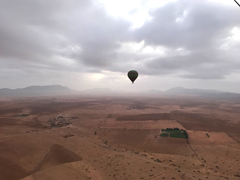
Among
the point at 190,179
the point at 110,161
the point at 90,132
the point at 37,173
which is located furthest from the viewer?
the point at 90,132

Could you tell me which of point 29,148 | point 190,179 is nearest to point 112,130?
point 29,148

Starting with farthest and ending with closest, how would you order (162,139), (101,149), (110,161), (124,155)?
1. (162,139)
2. (101,149)
3. (124,155)
4. (110,161)

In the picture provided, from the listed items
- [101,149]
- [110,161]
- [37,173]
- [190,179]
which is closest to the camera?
[190,179]

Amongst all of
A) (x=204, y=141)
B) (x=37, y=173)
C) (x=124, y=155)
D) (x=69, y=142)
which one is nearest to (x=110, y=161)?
(x=124, y=155)

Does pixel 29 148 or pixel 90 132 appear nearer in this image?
pixel 29 148

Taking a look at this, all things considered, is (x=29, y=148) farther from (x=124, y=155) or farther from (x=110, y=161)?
(x=124, y=155)

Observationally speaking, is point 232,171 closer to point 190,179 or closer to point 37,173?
point 190,179

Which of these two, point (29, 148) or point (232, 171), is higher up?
point (29, 148)

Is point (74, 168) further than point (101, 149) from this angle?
No

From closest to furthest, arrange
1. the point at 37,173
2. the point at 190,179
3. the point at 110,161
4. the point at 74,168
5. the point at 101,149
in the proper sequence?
1. the point at 190,179
2. the point at 37,173
3. the point at 74,168
4. the point at 110,161
5. the point at 101,149
